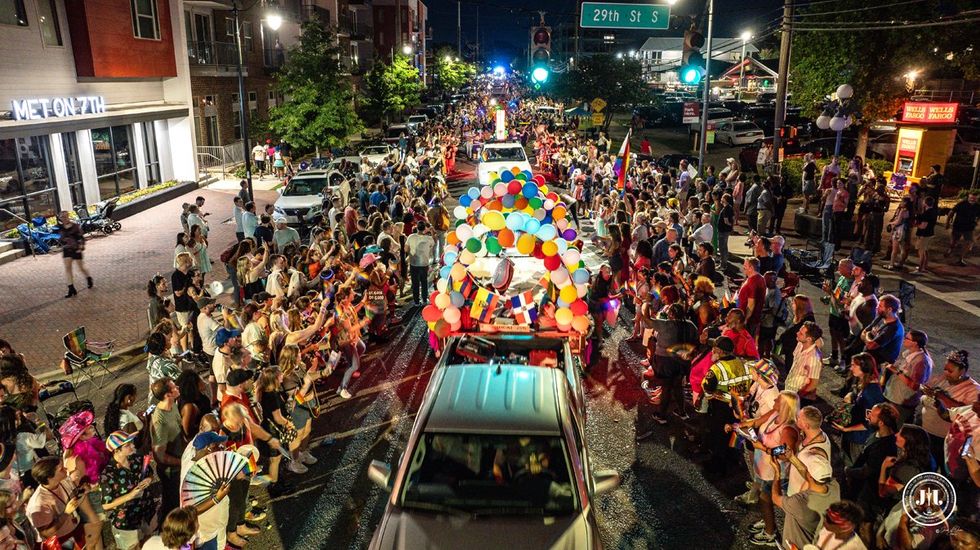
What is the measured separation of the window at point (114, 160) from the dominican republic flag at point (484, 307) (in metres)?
18.6

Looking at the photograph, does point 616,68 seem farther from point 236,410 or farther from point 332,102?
point 236,410

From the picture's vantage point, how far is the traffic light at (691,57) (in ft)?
44.3

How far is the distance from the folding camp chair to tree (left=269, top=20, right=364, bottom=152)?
19.3m

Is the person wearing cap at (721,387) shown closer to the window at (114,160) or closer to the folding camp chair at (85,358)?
the folding camp chair at (85,358)

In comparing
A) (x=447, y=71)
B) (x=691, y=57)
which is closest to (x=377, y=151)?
(x=691, y=57)

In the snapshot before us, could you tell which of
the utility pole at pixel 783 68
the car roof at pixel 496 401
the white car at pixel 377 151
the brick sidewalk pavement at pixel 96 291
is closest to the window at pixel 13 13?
the brick sidewalk pavement at pixel 96 291

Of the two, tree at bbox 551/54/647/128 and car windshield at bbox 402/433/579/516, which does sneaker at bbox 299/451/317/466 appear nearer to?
car windshield at bbox 402/433/579/516

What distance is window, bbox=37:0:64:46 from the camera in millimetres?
18562

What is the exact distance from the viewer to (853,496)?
541cm

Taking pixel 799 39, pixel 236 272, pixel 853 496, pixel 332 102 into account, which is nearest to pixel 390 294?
pixel 236 272

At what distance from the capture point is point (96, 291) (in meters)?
13.5

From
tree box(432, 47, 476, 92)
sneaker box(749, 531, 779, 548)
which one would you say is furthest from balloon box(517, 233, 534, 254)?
tree box(432, 47, 476, 92)

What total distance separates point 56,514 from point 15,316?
9.22 m

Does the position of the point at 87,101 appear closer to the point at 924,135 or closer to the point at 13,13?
the point at 13,13
